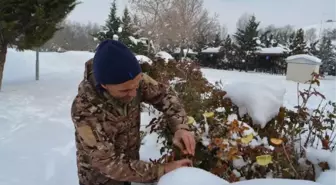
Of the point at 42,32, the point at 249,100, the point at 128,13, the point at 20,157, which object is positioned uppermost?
the point at 128,13

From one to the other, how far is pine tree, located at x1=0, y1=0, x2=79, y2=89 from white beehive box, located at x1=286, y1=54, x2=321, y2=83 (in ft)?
39.1

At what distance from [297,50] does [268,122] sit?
24571 mm

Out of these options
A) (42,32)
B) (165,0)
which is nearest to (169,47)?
(165,0)

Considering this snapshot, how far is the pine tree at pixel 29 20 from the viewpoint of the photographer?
25.1 ft

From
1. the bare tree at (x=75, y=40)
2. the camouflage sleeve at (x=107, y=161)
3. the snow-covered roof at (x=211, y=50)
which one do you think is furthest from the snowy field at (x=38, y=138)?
the bare tree at (x=75, y=40)

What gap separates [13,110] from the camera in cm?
631

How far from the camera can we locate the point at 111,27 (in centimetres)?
2467

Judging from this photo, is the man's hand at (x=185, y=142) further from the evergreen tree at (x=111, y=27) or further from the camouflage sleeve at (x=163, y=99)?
the evergreen tree at (x=111, y=27)

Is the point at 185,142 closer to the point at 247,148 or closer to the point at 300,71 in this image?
the point at 247,148

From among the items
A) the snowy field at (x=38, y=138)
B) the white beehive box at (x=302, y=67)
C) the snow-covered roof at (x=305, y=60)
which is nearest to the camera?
the snowy field at (x=38, y=138)

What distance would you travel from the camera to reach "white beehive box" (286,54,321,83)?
15.8 metres

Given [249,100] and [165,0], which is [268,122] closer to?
[249,100]

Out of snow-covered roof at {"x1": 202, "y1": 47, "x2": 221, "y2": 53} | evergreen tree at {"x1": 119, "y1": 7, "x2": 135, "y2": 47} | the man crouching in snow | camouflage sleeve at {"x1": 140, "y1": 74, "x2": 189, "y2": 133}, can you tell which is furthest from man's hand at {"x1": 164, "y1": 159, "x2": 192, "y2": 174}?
snow-covered roof at {"x1": 202, "y1": 47, "x2": 221, "y2": 53}

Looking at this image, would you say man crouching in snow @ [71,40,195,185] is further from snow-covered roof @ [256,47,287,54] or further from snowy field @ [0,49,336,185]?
snow-covered roof @ [256,47,287,54]
